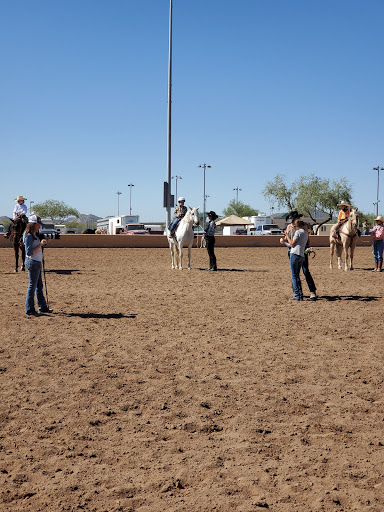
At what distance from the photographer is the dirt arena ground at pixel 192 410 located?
3.97m

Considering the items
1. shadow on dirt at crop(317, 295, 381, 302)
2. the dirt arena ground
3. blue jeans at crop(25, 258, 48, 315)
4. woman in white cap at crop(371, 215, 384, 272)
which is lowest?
the dirt arena ground

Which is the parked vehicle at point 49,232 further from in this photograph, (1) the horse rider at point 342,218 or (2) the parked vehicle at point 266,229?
(2) the parked vehicle at point 266,229

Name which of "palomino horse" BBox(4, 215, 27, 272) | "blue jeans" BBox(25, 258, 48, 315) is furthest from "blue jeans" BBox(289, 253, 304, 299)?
"palomino horse" BBox(4, 215, 27, 272)

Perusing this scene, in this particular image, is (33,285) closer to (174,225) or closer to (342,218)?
(174,225)

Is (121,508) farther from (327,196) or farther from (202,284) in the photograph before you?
(327,196)

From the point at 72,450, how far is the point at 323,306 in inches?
306

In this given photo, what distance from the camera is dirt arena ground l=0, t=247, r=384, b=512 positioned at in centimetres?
397

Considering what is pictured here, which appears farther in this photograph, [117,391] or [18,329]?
[18,329]

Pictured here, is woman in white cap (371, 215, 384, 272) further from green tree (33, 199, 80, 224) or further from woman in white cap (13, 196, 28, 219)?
green tree (33, 199, 80, 224)

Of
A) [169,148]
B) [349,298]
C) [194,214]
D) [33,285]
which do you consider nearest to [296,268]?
[349,298]

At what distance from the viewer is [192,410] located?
549 centimetres

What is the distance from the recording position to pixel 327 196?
3622 inches

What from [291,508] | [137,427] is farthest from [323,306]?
[291,508]

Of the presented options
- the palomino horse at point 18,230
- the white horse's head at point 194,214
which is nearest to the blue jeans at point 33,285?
the palomino horse at point 18,230
